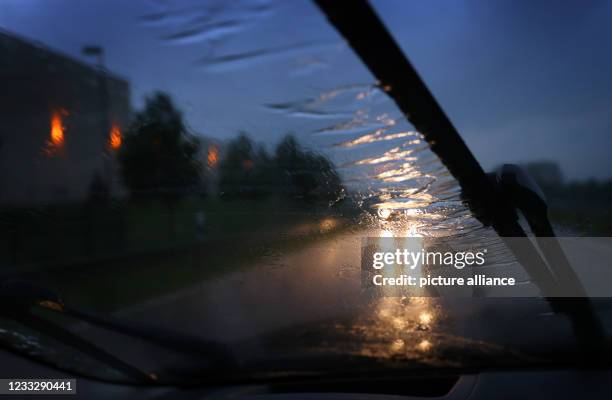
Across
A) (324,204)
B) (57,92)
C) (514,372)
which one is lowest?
(514,372)

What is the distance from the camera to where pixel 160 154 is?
4.52 m

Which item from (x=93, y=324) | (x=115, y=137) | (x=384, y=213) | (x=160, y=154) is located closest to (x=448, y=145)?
(x=384, y=213)

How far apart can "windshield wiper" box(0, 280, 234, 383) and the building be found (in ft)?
3.82

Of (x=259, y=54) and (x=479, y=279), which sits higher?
(x=259, y=54)

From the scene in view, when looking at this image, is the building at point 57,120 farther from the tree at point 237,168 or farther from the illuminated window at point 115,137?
the tree at point 237,168

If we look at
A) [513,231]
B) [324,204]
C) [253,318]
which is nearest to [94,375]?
[253,318]

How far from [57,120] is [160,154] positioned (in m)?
1.01

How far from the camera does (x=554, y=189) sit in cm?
373

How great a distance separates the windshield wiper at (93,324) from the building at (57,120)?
Answer: 1.16 m

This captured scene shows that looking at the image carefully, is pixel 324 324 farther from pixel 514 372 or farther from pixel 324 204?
pixel 514 372

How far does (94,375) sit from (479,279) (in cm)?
250

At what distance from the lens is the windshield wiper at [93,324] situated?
138 inches

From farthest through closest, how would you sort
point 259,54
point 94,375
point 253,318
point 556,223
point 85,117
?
point 85,117 → point 253,318 → point 556,223 → point 94,375 → point 259,54

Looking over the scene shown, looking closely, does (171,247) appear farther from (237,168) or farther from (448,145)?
(448,145)
